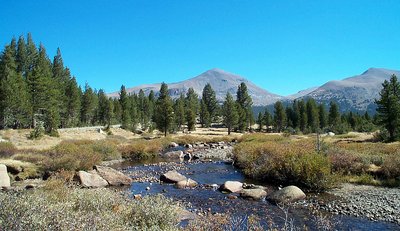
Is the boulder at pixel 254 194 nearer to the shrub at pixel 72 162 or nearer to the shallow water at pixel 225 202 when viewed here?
the shallow water at pixel 225 202

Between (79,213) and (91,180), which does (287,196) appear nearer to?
(79,213)

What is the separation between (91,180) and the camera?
20.0 m

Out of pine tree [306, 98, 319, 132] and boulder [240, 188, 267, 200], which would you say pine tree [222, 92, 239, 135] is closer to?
pine tree [306, 98, 319, 132]

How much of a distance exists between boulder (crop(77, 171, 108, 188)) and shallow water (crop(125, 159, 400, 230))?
208 centimetres

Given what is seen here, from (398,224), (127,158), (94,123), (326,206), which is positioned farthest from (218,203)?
(94,123)

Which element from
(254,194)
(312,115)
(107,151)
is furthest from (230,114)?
(254,194)

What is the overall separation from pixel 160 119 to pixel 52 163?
4323 cm

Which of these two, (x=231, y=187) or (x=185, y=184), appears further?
(x=185, y=184)

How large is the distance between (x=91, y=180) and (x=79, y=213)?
12.9 m

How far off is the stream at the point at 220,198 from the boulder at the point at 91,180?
82.0 inches

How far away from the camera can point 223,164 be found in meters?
30.9

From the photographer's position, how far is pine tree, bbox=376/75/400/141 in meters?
48.1

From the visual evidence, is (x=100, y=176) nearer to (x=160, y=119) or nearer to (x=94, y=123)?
(x=160, y=119)

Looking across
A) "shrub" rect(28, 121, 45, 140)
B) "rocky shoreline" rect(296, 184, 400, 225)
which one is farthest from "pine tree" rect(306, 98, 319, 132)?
"rocky shoreline" rect(296, 184, 400, 225)
